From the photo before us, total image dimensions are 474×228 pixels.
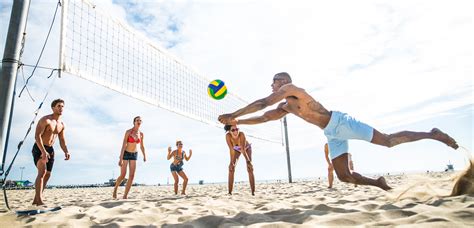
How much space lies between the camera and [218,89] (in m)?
6.22

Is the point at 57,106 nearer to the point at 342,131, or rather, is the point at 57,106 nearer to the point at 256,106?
the point at 256,106

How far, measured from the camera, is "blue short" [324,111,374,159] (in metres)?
3.29

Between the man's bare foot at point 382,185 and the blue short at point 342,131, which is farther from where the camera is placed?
the blue short at point 342,131

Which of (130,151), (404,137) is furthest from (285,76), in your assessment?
(130,151)

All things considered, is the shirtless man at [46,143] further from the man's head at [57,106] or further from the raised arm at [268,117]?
the raised arm at [268,117]

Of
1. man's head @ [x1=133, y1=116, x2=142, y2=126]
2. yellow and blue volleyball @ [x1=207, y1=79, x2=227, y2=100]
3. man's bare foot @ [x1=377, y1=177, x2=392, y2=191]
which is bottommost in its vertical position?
man's bare foot @ [x1=377, y1=177, x2=392, y2=191]

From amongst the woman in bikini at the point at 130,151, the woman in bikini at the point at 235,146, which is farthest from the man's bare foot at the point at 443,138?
the woman in bikini at the point at 130,151

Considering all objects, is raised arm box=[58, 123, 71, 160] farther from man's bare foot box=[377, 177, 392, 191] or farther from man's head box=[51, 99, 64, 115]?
man's bare foot box=[377, 177, 392, 191]

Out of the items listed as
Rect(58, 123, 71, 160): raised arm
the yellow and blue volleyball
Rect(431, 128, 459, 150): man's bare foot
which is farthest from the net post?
Rect(431, 128, 459, 150): man's bare foot

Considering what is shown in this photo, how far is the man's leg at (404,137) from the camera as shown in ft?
10.7

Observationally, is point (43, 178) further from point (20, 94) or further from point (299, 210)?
point (299, 210)

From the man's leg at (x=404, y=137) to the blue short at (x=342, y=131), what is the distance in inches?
3.8

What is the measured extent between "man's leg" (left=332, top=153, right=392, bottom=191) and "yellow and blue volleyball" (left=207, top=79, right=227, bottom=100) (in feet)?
10.9

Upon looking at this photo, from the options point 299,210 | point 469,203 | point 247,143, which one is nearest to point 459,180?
point 469,203
